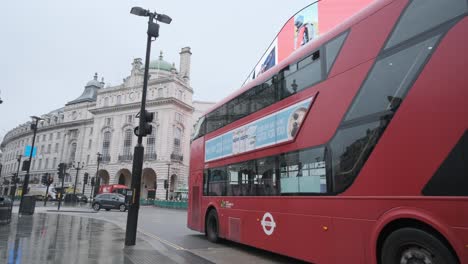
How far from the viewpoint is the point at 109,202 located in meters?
32.6

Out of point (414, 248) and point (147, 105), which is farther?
point (147, 105)

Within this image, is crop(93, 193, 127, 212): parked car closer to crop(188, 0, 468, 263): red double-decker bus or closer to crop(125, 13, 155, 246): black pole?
crop(125, 13, 155, 246): black pole

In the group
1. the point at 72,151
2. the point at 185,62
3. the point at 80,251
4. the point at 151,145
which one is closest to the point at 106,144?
the point at 151,145

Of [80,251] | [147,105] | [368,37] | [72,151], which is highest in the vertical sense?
[147,105]

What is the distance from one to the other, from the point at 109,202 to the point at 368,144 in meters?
31.3

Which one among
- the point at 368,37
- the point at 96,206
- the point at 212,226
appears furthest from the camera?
the point at 96,206

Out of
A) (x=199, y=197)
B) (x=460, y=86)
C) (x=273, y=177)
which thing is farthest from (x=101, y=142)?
(x=460, y=86)

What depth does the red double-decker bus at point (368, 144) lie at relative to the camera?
417 cm

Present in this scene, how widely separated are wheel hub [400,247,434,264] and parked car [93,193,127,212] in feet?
103

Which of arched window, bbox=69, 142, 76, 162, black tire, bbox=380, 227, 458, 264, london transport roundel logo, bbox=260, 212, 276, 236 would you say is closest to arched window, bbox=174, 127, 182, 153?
arched window, bbox=69, 142, 76, 162

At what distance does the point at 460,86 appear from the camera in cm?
409

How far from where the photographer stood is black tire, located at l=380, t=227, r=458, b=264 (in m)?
4.06

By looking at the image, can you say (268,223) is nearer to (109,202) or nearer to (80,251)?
(80,251)

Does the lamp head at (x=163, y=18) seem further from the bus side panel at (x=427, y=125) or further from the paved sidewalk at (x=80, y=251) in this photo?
the bus side panel at (x=427, y=125)
